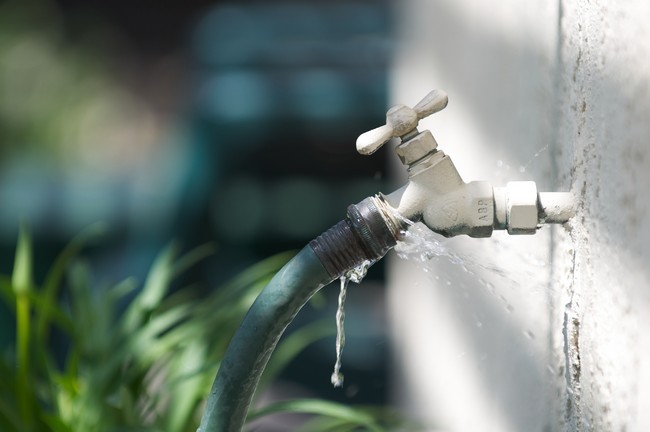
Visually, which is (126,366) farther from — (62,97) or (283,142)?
(62,97)

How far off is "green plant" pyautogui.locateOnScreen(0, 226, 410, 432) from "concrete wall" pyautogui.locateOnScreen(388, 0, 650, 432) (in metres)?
0.24

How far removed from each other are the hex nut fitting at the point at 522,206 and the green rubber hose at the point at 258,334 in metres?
0.16

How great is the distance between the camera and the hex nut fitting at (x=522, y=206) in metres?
0.81

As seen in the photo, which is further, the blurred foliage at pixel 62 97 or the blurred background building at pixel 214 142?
the blurred foliage at pixel 62 97

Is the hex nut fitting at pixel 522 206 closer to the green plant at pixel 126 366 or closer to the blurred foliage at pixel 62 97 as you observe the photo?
the green plant at pixel 126 366

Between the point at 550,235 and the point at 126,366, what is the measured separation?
30.0 inches

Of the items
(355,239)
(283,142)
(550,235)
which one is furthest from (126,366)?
(283,142)

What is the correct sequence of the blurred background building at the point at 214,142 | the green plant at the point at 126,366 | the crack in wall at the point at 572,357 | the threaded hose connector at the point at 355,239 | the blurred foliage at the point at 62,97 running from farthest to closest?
the blurred foliage at the point at 62,97, the blurred background building at the point at 214,142, the green plant at the point at 126,366, the crack in wall at the point at 572,357, the threaded hose connector at the point at 355,239

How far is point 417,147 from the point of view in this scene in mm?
813

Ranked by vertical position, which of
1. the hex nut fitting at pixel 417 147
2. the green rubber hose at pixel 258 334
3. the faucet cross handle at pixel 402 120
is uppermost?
the faucet cross handle at pixel 402 120

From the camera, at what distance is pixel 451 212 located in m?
0.82

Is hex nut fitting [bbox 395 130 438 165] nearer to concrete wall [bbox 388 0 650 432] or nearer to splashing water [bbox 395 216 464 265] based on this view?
splashing water [bbox 395 216 464 265]

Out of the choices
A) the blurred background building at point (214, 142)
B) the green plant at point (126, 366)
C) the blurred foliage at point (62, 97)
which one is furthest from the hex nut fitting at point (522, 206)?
the blurred foliage at point (62, 97)

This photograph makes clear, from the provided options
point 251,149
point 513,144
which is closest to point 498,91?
point 513,144
